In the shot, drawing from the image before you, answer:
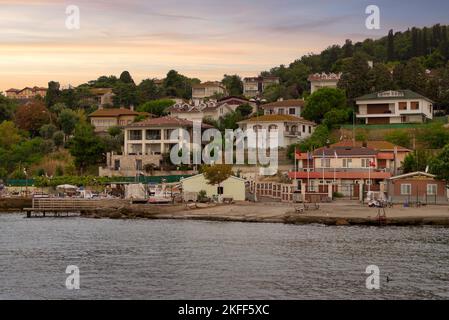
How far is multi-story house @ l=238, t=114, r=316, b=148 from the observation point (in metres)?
93.9

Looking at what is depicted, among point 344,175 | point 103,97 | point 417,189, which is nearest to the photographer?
point 417,189

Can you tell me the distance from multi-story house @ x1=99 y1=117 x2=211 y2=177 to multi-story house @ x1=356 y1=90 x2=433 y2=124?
19.9m

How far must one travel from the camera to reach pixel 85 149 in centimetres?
9494

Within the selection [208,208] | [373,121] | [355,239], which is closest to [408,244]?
[355,239]

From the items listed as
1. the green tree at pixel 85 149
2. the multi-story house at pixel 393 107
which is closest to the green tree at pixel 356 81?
the multi-story house at pixel 393 107

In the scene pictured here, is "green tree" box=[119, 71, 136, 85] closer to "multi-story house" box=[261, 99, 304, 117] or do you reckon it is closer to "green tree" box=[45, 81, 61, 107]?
"green tree" box=[45, 81, 61, 107]

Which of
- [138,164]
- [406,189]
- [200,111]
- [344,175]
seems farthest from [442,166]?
[200,111]

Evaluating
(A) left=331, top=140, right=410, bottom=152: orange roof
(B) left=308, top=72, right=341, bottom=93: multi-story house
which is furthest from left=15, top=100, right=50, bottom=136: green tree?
(A) left=331, top=140, right=410, bottom=152: orange roof

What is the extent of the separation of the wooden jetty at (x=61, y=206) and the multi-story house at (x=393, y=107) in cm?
3476

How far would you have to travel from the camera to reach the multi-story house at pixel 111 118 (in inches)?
4461

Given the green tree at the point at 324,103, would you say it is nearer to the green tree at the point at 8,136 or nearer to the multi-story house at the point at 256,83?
the green tree at the point at 8,136

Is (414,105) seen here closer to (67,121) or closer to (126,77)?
(67,121)

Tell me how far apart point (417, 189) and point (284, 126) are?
Answer: 2702cm

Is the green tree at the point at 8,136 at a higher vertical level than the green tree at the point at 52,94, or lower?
lower
